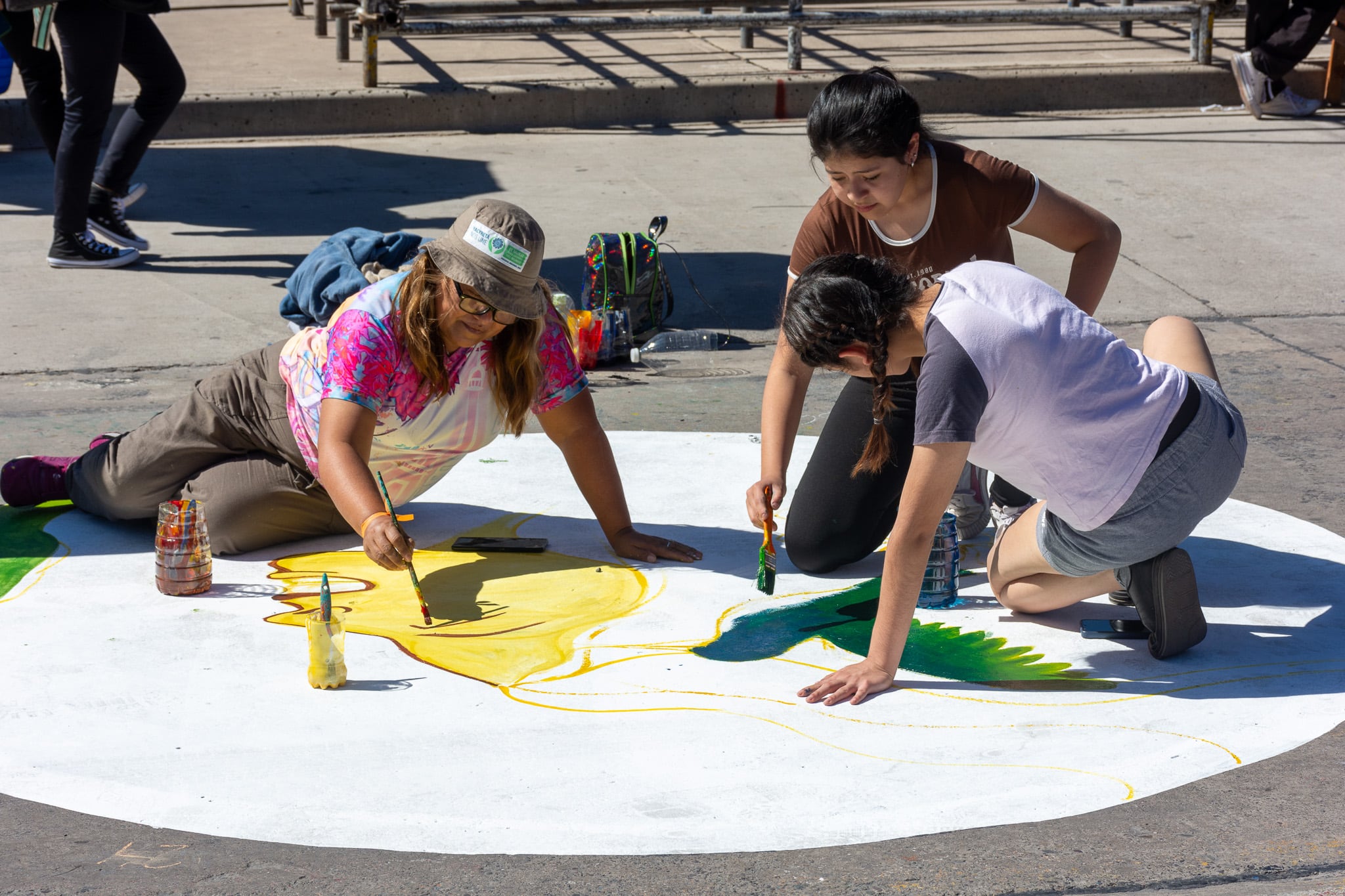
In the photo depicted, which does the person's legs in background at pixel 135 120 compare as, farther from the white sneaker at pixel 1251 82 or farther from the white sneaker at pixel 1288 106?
the white sneaker at pixel 1288 106

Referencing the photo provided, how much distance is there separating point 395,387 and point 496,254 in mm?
439

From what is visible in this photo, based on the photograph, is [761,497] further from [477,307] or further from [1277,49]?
[1277,49]

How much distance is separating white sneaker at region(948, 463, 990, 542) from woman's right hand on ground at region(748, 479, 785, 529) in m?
0.72

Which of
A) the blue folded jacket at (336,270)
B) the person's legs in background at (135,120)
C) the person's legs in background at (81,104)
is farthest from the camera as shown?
the person's legs in background at (135,120)

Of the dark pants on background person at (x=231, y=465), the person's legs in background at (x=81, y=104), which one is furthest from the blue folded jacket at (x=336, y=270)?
the dark pants on background person at (x=231, y=465)

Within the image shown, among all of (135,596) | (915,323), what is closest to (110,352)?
(135,596)

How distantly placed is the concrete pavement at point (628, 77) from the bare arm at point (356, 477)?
5884 mm

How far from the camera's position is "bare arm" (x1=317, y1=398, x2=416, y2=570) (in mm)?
2887

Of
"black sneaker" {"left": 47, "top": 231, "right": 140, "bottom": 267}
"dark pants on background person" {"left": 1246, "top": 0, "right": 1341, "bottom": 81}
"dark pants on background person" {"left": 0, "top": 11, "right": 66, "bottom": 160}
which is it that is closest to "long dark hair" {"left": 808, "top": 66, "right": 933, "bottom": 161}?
"black sneaker" {"left": 47, "top": 231, "right": 140, "bottom": 267}

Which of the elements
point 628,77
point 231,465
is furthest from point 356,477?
point 628,77

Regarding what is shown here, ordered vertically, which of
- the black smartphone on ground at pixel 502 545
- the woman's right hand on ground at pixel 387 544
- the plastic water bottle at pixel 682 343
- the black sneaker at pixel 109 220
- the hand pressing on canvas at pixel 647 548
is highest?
the black sneaker at pixel 109 220

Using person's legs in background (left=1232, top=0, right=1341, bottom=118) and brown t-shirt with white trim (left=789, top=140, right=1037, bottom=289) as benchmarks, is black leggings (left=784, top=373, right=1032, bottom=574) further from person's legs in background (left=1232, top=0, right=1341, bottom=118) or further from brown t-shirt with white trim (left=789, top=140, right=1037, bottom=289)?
person's legs in background (left=1232, top=0, right=1341, bottom=118)

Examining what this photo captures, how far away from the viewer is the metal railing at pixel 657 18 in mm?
8648

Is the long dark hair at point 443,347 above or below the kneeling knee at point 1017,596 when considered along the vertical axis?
above
